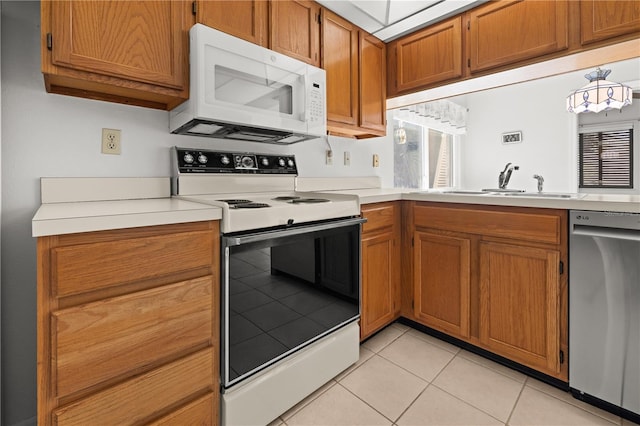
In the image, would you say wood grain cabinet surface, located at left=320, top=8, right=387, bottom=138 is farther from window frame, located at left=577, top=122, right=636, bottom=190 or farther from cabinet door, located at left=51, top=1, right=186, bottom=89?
window frame, located at left=577, top=122, right=636, bottom=190

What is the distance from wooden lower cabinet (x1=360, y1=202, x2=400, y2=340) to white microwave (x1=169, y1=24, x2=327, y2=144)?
0.65 meters

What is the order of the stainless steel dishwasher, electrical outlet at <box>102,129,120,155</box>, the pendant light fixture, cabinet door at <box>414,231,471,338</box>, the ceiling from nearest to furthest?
the stainless steel dishwasher, electrical outlet at <box>102,129,120,155</box>, cabinet door at <box>414,231,471,338</box>, the ceiling, the pendant light fixture

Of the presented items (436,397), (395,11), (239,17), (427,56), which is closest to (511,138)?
(427,56)

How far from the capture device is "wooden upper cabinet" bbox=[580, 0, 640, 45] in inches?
59.8

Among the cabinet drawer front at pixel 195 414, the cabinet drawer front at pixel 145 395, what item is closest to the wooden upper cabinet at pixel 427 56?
the cabinet drawer front at pixel 145 395

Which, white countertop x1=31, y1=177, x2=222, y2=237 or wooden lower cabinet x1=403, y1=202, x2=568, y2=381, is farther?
wooden lower cabinet x1=403, y1=202, x2=568, y2=381

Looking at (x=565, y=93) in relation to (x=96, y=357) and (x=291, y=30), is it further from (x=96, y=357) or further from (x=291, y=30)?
(x=96, y=357)

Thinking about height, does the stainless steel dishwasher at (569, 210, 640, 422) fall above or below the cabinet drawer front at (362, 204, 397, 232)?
below

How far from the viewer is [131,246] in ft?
3.15

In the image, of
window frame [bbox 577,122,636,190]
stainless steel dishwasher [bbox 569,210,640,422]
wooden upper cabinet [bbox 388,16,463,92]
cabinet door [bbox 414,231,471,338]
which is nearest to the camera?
stainless steel dishwasher [bbox 569,210,640,422]

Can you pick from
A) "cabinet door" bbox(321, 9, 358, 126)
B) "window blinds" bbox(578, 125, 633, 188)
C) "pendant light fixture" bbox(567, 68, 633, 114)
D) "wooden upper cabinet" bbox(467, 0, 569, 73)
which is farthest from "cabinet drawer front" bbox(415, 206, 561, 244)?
Result: "window blinds" bbox(578, 125, 633, 188)

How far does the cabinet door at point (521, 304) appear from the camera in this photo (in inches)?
59.7

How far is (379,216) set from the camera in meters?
1.95

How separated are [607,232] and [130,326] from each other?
191 cm
